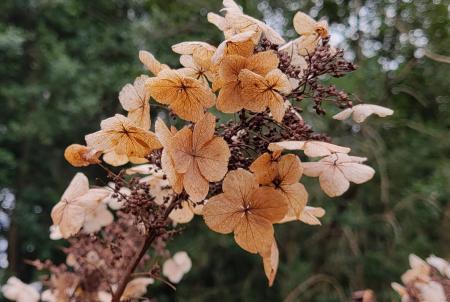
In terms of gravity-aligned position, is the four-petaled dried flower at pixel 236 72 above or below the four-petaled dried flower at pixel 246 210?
above

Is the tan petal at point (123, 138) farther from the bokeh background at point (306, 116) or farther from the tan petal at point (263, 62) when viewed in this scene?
the bokeh background at point (306, 116)

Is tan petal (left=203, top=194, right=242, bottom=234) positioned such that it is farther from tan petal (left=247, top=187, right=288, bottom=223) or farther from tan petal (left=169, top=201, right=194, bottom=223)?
tan petal (left=169, top=201, right=194, bottom=223)

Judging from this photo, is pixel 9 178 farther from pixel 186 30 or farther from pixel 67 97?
pixel 186 30

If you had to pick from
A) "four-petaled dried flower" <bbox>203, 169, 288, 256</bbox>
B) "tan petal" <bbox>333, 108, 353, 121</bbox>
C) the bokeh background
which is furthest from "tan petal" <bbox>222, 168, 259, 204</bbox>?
the bokeh background

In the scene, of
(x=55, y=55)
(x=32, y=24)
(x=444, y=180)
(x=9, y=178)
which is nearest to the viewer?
(x=444, y=180)

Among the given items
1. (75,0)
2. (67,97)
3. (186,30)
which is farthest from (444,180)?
(75,0)

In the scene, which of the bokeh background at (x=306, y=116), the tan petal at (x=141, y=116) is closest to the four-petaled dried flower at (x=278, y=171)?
the tan petal at (x=141, y=116)

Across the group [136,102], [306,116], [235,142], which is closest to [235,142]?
[235,142]
